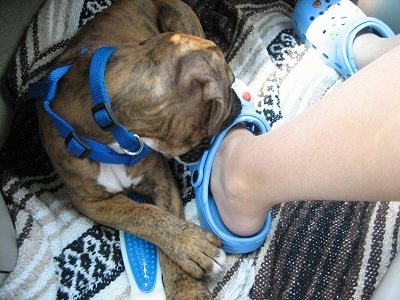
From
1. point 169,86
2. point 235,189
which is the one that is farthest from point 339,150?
point 169,86

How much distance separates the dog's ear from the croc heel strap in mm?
476

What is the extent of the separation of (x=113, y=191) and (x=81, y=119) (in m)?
0.29

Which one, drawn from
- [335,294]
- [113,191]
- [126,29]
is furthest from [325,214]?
[126,29]

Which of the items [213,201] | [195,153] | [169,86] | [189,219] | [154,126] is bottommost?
[189,219]

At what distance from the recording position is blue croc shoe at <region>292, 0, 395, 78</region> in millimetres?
2039

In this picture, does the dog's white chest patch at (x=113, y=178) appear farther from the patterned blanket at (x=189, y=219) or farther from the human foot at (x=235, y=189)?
the human foot at (x=235, y=189)

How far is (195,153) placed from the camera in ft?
5.43

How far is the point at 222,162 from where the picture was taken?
1.60 meters

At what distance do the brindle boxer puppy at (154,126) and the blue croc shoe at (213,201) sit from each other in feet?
0.16

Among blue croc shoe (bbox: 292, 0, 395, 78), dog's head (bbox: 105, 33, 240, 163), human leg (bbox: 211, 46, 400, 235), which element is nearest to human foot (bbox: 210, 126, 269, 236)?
human leg (bbox: 211, 46, 400, 235)

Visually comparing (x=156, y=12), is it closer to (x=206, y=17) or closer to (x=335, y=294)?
(x=206, y=17)

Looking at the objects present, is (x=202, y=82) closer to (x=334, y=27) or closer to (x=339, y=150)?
(x=339, y=150)

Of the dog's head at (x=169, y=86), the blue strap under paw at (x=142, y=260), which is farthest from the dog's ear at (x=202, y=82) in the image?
the blue strap under paw at (x=142, y=260)

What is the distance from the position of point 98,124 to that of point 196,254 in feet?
1.53
